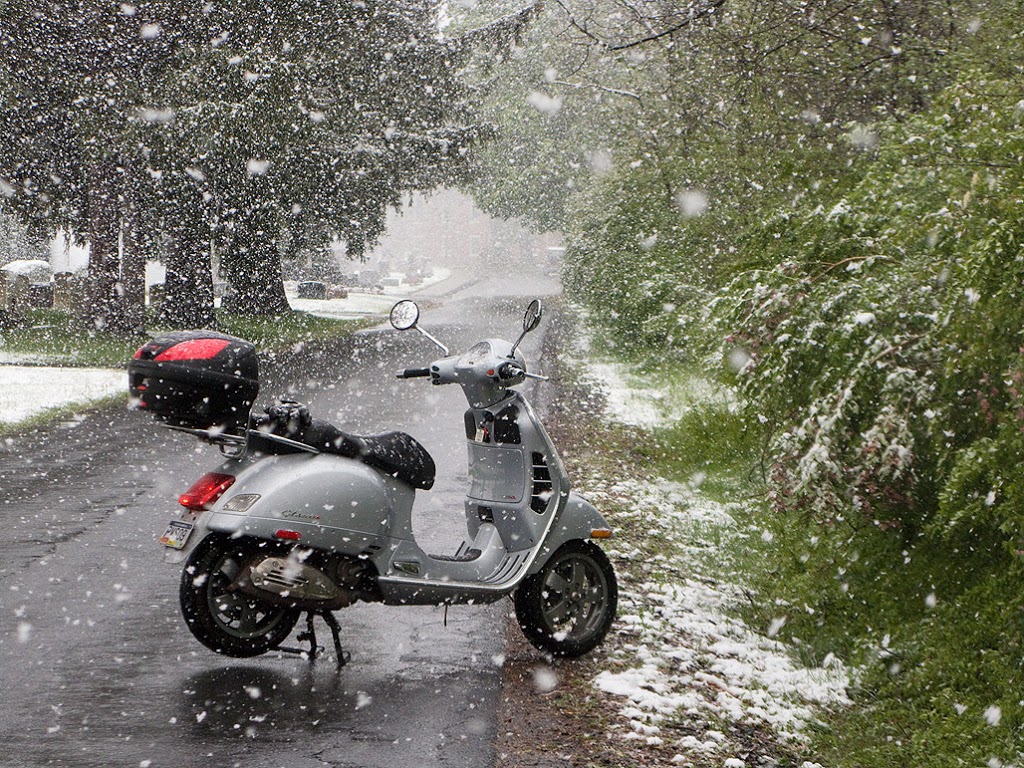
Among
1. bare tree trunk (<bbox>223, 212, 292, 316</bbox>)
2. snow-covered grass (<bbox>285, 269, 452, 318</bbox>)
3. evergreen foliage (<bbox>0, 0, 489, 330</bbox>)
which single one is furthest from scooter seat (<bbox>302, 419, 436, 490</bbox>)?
snow-covered grass (<bbox>285, 269, 452, 318</bbox>)

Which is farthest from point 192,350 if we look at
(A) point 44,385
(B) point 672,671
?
(A) point 44,385

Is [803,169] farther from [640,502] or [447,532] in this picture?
[447,532]

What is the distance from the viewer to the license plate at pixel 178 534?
5.31 m

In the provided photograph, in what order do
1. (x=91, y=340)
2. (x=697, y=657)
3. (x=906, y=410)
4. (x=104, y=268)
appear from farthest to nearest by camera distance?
(x=104, y=268) → (x=91, y=340) → (x=697, y=657) → (x=906, y=410)

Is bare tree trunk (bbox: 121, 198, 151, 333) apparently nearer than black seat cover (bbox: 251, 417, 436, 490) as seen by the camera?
No

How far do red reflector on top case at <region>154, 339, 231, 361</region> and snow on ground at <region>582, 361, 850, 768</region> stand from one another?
2400 mm

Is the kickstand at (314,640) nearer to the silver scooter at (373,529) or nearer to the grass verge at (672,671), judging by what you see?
the silver scooter at (373,529)

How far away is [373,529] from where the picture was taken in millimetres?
5570

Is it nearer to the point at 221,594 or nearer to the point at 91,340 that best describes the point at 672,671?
the point at 221,594

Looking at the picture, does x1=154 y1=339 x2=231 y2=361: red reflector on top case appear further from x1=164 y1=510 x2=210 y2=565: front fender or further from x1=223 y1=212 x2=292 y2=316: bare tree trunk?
x1=223 y1=212 x2=292 y2=316: bare tree trunk

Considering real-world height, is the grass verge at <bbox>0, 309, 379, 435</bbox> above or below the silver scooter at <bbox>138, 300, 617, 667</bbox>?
above

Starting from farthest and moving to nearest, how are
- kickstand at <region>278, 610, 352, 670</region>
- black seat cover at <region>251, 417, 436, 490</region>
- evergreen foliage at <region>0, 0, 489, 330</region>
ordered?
1. evergreen foliage at <region>0, 0, 489, 330</region>
2. kickstand at <region>278, 610, 352, 670</region>
3. black seat cover at <region>251, 417, 436, 490</region>

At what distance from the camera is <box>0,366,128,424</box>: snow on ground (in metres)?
15.0

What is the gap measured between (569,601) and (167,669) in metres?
2.03
